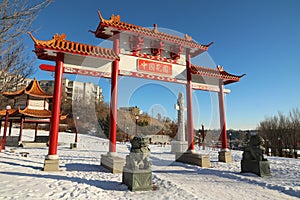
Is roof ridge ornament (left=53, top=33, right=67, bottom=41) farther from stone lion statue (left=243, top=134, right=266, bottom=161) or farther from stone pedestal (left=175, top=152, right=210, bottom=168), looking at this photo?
stone lion statue (left=243, top=134, right=266, bottom=161)

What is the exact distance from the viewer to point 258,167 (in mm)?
6520

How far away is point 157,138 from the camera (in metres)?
28.5

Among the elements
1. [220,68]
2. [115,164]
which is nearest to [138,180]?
[115,164]

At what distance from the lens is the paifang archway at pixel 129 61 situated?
21.9ft

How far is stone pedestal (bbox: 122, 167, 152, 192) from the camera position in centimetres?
459

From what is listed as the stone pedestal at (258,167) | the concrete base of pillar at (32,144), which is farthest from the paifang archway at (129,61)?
the concrete base of pillar at (32,144)

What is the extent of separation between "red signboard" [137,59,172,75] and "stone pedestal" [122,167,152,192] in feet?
14.9

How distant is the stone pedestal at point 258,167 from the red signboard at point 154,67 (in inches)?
195

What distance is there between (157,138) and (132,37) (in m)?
22.3

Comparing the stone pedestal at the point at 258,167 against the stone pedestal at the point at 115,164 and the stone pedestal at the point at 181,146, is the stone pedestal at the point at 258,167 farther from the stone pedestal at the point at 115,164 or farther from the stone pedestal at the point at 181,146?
the stone pedestal at the point at 181,146

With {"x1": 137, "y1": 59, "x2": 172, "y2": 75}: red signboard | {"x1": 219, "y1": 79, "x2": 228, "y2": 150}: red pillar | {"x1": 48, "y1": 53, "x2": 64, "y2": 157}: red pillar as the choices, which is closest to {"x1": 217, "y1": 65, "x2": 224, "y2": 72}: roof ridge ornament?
{"x1": 219, "y1": 79, "x2": 228, "y2": 150}: red pillar

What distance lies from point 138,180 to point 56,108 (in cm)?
396

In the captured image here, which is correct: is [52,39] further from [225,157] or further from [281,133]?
[281,133]

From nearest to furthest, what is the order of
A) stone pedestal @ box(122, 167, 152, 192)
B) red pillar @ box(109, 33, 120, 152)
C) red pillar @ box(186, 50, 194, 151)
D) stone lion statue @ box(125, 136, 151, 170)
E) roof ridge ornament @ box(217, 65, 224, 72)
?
1. stone pedestal @ box(122, 167, 152, 192)
2. stone lion statue @ box(125, 136, 151, 170)
3. red pillar @ box(109, 33, 120, 152)
4. red pillar @ box(186, 50, 194, 151)
5. roof ridge ornament @ box(217, 65, 224, 72)
